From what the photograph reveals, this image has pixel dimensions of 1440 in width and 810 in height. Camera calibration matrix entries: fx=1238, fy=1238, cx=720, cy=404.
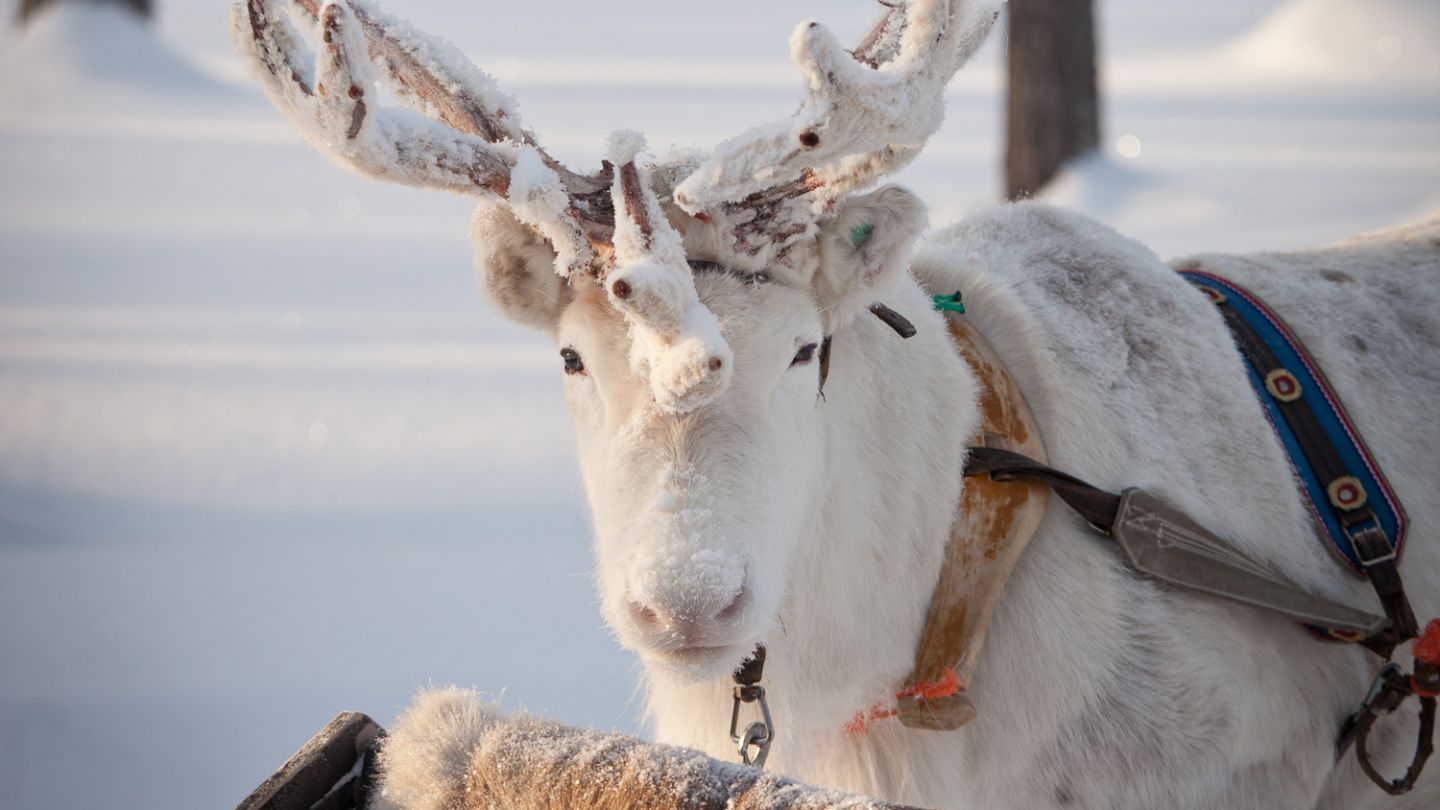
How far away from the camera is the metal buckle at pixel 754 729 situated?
2213 millimetres

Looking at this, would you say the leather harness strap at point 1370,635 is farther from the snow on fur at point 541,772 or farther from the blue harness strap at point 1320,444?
the snow on fur at point 541,772

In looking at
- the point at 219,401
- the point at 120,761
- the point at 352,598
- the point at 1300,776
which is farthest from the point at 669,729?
the point at 219,401

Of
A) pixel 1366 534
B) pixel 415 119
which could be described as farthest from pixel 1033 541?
pixel 415 119

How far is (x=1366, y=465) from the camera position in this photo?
2684 mm

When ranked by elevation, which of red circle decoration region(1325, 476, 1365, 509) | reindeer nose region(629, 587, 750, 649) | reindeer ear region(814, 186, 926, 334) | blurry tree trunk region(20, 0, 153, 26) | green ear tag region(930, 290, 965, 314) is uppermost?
blurry tree trunk region(20, 0, 153, 26)

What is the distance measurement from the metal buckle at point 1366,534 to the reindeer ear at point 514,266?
1.73 m

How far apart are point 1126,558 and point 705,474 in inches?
38.9

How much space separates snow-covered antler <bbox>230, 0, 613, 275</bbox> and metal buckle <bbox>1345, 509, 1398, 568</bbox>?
1712 millimetres

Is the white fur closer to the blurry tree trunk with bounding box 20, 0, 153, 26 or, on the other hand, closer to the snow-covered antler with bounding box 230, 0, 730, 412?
the snow-covered antler with bounding box 230, 0, 730, 412

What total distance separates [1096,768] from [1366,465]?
912 mm

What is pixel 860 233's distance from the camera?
88.3 inches

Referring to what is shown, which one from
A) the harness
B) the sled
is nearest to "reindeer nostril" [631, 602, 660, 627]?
the sled

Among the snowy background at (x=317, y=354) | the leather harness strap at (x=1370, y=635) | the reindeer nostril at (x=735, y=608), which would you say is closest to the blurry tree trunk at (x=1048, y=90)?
the snowy background at (x=317, y=354)

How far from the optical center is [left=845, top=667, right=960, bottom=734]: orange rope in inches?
90.7
